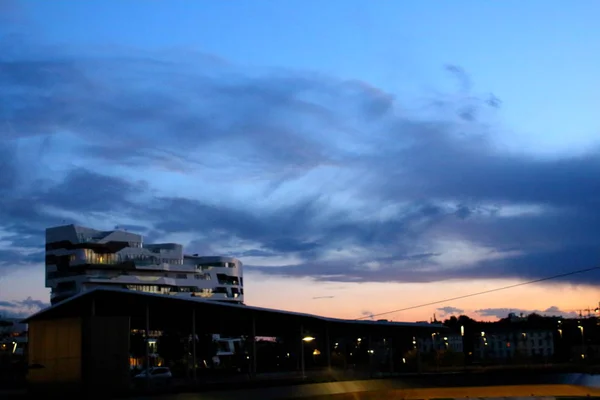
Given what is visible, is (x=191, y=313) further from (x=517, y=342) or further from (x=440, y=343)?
(x=440, y=343)

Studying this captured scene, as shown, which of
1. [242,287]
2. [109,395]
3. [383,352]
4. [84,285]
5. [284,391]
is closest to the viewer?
[109,395]

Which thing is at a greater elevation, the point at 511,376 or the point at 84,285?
the point at 84,285

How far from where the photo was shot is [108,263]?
5418 inches

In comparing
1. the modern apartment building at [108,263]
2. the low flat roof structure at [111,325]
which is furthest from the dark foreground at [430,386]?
the modern apartment building at [108,263]

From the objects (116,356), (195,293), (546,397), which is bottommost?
(546,397)

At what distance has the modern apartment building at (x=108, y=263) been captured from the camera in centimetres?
13512

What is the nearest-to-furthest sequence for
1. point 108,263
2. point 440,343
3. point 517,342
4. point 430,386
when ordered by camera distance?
point 430,386, point 108,263, point 517,342, point 440,343

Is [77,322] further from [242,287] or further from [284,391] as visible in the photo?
[242,287]

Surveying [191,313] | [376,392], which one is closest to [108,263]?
[191,313]

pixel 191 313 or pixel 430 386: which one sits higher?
pixel 191 313

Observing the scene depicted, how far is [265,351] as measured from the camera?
88000mm

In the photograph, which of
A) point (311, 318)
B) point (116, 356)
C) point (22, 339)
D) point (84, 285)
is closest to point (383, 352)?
point (311, 318)

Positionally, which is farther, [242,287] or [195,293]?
[242,287]

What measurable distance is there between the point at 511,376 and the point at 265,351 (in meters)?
43.3
